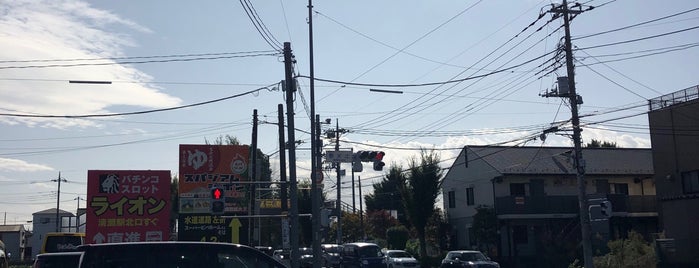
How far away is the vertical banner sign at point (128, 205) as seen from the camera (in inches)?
1148

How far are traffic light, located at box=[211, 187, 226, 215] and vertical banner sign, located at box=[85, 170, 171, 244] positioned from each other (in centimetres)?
518

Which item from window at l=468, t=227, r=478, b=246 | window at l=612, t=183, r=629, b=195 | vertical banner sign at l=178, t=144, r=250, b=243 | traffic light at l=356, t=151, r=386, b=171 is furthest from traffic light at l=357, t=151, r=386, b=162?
window at l=612, t=183, r=629, b=195

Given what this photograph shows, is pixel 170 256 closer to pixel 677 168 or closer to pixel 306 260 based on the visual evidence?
pixel 306 260

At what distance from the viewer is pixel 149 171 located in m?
29.8

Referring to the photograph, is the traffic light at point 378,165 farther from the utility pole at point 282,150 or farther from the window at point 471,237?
the window at point 471,237

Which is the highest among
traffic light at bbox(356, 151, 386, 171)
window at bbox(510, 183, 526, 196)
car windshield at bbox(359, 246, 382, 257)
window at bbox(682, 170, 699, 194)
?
traffic light at bbox(356, 151, 386, 171)

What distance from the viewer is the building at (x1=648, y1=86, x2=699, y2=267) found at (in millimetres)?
33625

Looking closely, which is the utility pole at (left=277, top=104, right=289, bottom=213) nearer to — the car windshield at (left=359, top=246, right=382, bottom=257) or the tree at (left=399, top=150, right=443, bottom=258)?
the car windshield at (left=359, top=246, right=382, bottom=257)

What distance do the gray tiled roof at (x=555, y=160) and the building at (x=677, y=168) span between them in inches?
361

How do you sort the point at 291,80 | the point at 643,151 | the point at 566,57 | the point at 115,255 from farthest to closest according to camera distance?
the point at 643,151
the point at 566,57
the point at 291,80
the point at 115,255

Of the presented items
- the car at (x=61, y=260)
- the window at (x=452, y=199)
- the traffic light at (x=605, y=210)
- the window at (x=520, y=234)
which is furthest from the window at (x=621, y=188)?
the car at (x=61, y=260)

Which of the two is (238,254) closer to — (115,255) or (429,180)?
(115,255)

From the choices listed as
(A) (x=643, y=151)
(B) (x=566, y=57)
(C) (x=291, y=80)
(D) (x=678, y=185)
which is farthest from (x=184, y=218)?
(A) (x=643, y=151)

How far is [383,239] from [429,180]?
15252mm
